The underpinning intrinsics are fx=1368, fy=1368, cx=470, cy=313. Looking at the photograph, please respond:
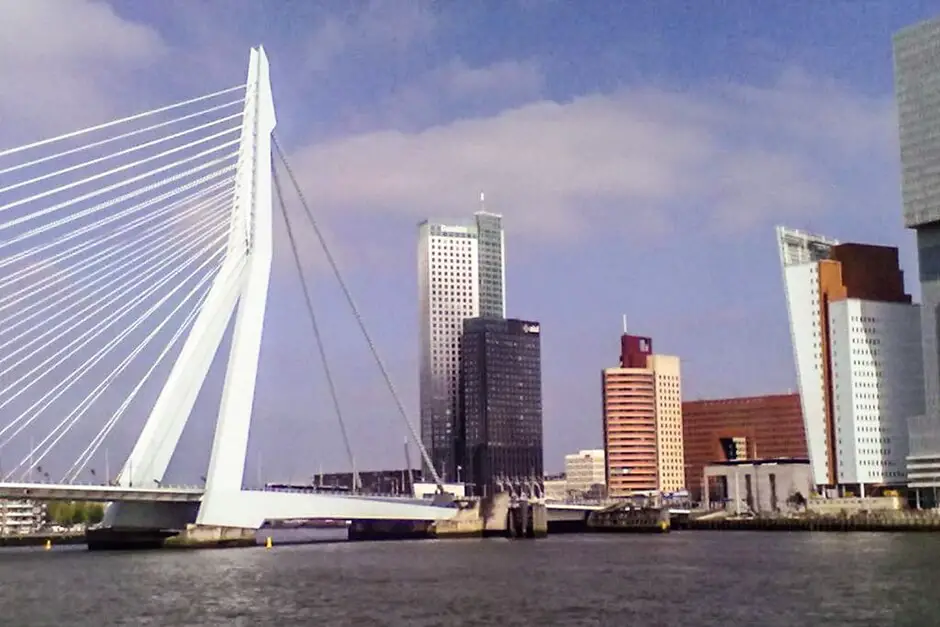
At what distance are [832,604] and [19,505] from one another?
349ft

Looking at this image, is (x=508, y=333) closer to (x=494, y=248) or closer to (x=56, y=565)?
(x=494, y=248)

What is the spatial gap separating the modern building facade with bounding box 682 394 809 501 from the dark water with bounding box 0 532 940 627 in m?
82.2

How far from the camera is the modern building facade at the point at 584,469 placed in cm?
16700

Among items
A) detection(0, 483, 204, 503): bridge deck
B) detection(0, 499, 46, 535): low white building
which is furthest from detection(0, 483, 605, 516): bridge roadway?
detection(0, 499, 46, 535): low white building

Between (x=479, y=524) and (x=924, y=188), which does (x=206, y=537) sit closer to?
(x=479, y=524)

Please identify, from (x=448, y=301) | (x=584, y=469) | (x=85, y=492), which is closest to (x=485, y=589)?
(x=85, y=492)

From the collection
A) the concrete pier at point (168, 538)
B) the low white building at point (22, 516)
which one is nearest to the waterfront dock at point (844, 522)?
the concrete pier at point (168, 538)

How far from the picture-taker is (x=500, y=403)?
140500 mm

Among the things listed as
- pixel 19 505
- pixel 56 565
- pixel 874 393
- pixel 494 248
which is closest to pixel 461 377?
pixel 494 248

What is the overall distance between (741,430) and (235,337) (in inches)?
3677

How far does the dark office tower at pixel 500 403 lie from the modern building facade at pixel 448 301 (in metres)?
2.49

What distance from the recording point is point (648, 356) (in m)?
133

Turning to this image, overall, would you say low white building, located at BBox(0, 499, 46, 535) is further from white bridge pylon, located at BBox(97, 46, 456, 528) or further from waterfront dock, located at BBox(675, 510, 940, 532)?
white bridge pylon, located at BBox(97, 46, 456, 528)

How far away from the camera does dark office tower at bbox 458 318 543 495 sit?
139625 mm
